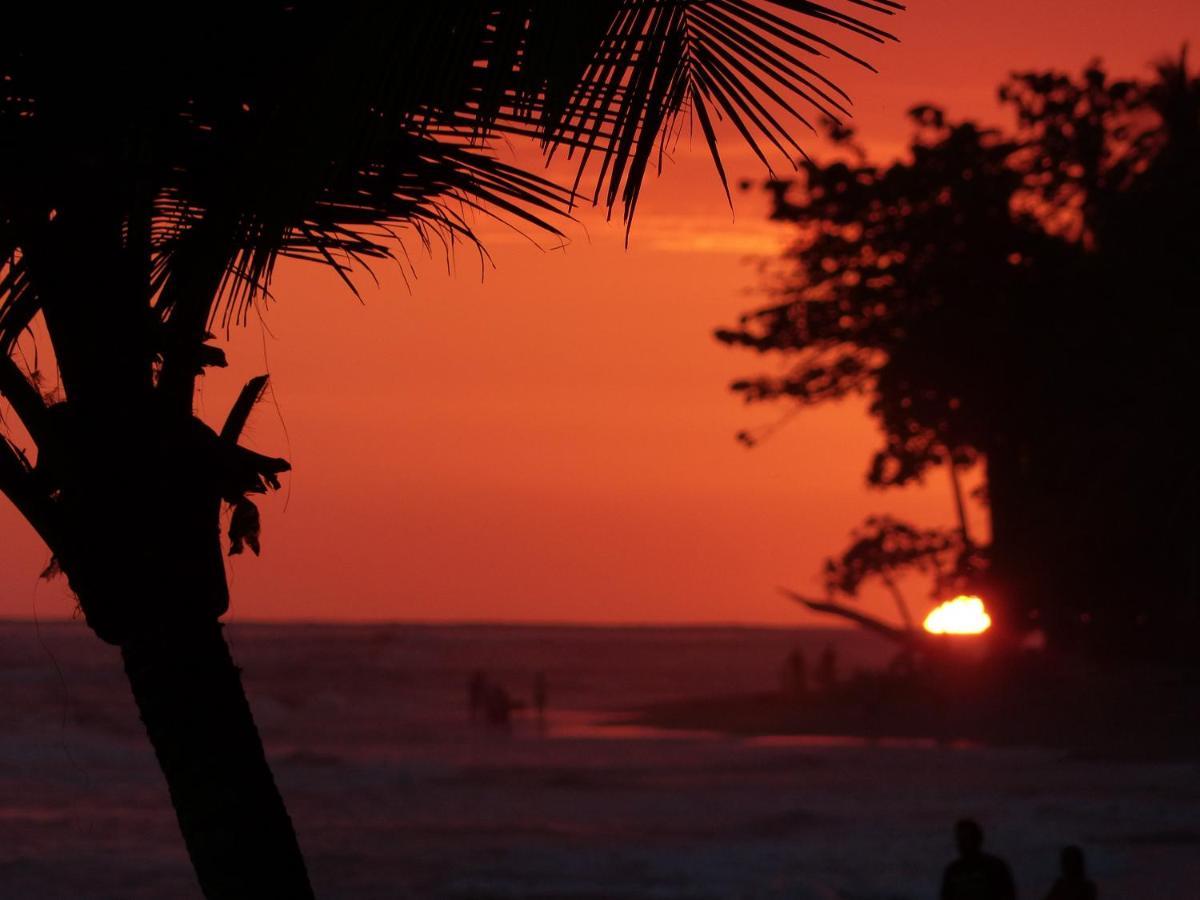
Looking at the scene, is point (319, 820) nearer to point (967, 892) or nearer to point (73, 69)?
point (967, 892)

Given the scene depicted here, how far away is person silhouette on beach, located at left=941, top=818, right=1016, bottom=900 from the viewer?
31.2 ft

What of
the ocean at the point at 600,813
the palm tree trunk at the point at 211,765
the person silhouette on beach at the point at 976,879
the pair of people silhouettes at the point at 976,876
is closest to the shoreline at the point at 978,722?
the ocean at the point at 600,813

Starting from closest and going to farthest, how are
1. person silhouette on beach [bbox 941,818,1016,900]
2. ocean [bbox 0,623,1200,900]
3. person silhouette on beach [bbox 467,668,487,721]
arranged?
person silhouette on beach [bbox 941,818,1016,900] < ocean [bbox 0,623,1200,900] < person silhouette on beach [bbox 467,668,487,721]

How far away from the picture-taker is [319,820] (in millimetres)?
26656

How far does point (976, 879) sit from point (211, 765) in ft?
19.9

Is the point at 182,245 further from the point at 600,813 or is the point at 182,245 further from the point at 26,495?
the point at 600,813

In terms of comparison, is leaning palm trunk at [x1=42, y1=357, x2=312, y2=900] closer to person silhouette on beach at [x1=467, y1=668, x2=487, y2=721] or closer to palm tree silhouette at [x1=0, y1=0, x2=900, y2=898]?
palm tree silhouette at [x1=0, y1=0, x2=900, y2=898]

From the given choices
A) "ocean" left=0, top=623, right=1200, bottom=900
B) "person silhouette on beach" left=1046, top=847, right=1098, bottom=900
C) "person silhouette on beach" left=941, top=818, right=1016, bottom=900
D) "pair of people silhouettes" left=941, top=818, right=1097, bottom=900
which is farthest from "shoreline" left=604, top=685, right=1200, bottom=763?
"person silhouette on beach" left=941, top=818, right=1016, bottom=900


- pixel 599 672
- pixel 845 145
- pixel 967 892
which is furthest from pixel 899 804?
pixel 599 672

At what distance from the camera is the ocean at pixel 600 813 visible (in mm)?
19188

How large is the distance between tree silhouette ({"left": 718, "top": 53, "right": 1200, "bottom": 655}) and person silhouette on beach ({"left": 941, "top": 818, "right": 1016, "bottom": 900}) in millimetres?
20416

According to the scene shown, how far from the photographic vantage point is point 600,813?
87.2 feet

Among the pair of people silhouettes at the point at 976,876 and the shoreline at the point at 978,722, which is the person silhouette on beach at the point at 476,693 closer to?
the shoreline at the point at 978,722

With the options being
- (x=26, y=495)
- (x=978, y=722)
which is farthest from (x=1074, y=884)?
(x=978, y=722)
